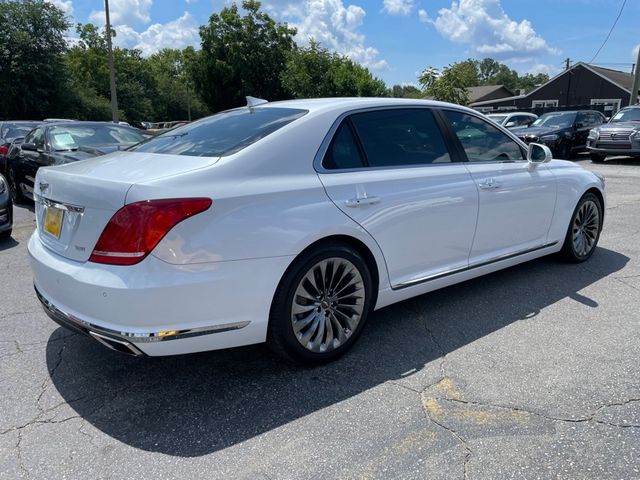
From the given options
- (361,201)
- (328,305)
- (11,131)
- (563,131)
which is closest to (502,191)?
(361,201)

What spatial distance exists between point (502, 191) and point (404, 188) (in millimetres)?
1145

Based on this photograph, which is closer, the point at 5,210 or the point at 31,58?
the point at 5,210

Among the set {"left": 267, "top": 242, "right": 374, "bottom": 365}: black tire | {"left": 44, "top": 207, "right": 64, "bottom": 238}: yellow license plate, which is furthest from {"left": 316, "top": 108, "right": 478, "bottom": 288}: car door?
{"left": 44, "top": 207, "right": 64, "bottom": 238}: yellow license plate

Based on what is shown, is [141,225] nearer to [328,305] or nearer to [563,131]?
[328,305]

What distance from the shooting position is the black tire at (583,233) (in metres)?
5.09

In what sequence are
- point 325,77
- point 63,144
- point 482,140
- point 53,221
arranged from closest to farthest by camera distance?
1. point 53,221
2. point 482,140
3. point 63,144
4. point 325,77

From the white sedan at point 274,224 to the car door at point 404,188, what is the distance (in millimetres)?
11

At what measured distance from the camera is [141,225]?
2537mm

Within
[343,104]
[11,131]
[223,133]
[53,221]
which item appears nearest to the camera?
[53,221]

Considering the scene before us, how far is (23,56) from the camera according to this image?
96.4ft

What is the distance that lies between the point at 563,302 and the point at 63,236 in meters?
3.79

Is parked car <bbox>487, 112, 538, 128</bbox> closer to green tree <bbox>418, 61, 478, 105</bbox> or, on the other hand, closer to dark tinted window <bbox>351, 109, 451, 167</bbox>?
green tree <bbox>418, 61, 478, 105</bbox>

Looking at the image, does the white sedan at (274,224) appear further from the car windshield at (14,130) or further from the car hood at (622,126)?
the car hood at (622,126)

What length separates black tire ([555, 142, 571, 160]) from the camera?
16156mm
